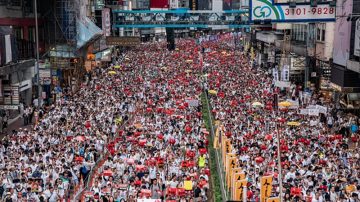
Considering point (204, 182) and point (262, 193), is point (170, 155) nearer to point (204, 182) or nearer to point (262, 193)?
point (204, 182)

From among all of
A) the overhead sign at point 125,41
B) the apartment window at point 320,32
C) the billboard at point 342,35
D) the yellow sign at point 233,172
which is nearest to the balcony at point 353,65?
the billboard at point 342,35

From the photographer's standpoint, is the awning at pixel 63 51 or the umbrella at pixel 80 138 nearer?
the umbrella at pixel 80 138

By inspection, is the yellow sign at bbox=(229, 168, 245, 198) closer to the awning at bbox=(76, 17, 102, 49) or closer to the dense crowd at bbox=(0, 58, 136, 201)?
the dense crowd at bbox=(0, 58, 136, 201)

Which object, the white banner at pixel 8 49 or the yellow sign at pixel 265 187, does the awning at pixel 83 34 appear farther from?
the yellow sign at pixel 265 187

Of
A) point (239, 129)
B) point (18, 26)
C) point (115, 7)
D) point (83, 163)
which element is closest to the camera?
point (83, 163)

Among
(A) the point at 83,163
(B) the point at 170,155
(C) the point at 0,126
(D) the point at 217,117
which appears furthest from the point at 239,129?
(C) the point at 0,126

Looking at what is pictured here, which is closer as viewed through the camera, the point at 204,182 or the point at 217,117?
the point at 204,182
